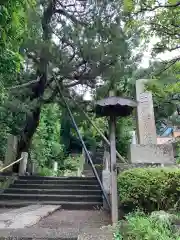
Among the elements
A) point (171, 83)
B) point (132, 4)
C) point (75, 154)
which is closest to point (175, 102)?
point (171, 83)

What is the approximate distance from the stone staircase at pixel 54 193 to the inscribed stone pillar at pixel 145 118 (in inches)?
79.6

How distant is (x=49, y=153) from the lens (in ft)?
43.6

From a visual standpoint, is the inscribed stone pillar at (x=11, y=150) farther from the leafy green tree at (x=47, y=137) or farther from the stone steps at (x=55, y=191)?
the leafy green tree at (x=47, y=137)

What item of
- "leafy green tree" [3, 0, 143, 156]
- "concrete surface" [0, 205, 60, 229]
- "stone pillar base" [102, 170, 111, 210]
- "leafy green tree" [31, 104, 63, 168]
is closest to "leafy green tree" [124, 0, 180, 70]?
"leafy green tree" [3, 0, 143, 156]

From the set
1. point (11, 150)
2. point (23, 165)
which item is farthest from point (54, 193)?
point (11, 150)

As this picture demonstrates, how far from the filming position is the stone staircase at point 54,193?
6480 millimetres

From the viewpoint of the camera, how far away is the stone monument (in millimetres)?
4936

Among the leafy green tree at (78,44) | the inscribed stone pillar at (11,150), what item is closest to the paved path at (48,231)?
the leafy green tree at (78,44)

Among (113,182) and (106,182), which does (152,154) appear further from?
(106,182)

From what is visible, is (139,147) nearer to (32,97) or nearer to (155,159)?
(155,159)

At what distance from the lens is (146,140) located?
21.7 ft

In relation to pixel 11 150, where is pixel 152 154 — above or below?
below

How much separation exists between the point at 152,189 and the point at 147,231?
126cm

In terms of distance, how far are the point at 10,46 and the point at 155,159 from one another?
3.27m
